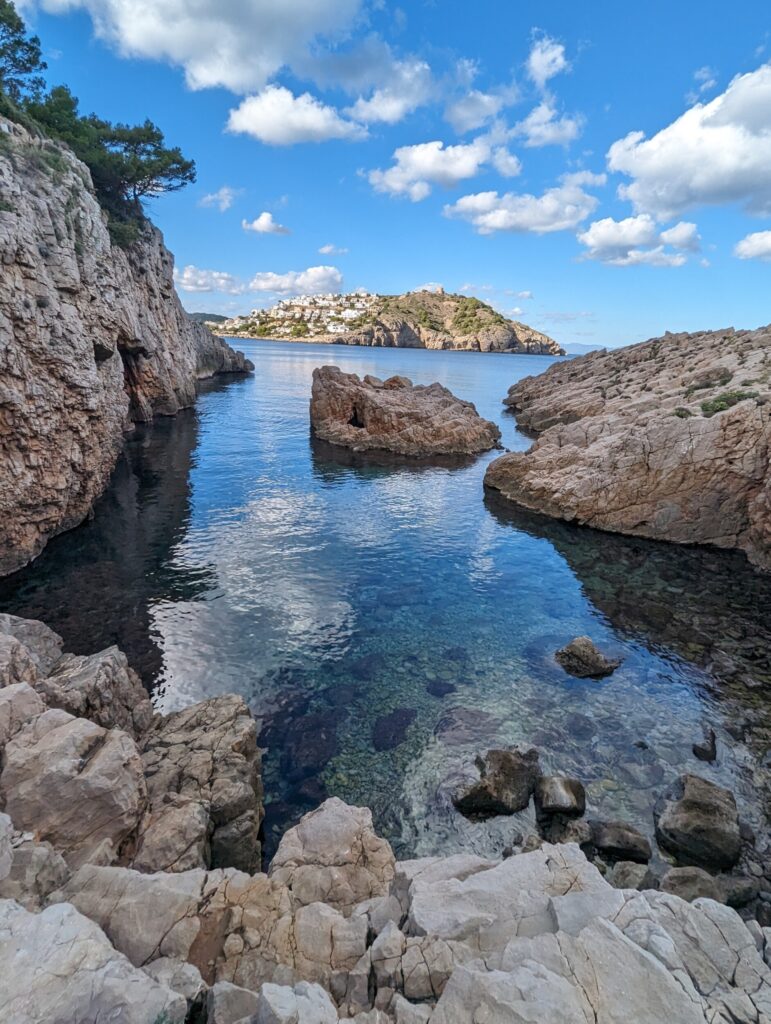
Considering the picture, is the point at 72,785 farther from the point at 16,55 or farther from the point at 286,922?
the point at 16,55

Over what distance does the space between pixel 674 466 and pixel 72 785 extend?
36.9 metres

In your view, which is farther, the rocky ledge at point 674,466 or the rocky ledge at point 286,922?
the rocky ledge at point 674,466

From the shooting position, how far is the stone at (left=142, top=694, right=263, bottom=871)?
12262 mm

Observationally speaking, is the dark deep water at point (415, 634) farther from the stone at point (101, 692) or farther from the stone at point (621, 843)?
the stone at point (101, 692)

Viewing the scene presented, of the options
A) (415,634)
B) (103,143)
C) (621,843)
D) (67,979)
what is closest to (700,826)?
(621,843)

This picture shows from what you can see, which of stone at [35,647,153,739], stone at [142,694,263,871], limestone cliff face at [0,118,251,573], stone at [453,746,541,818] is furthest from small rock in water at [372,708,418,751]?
limestone cliff face at [0,118,251,573]

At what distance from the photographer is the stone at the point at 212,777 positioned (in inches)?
483

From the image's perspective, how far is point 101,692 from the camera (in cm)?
1466

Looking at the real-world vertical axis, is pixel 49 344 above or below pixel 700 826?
above

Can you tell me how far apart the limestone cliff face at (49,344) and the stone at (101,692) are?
1406cm

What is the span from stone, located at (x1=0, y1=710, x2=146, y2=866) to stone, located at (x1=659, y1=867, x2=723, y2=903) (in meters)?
12.3

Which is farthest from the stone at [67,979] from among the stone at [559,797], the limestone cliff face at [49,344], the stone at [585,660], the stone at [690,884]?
the limestone cliff face at [49,344]

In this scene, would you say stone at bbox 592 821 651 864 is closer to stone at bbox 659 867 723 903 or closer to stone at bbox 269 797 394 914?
stone at bbox 659 867 723 903

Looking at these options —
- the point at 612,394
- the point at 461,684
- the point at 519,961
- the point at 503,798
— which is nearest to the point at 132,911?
the point at 519,961
